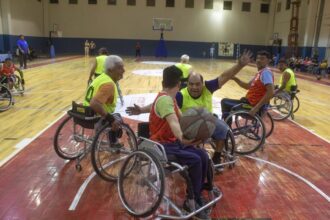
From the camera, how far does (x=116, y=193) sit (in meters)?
2.80

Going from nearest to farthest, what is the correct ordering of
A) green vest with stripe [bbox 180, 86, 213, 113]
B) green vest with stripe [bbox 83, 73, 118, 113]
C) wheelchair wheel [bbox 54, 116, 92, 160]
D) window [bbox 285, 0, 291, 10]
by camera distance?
green vest with stripe [bbox 83, 73, 118, 113], green vest with stripe [bbox 180, 86, 213, 113], wheelchair wheel [bbox 54, 116, 92, 160], window [bbox 285, 0, 291, 10]

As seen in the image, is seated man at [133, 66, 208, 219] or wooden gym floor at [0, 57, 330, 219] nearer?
seated man at [133, 66, 208, 219]

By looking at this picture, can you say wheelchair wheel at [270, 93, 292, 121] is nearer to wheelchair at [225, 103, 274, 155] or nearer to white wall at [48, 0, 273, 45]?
wheelchair at [225, 103, 274, 155]

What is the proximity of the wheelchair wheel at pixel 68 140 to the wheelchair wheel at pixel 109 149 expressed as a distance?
0.23m

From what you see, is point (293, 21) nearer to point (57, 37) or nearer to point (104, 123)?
point (57, 37)

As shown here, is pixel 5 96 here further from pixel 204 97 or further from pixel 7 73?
pixel 204 97

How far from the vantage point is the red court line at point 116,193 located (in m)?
2.53

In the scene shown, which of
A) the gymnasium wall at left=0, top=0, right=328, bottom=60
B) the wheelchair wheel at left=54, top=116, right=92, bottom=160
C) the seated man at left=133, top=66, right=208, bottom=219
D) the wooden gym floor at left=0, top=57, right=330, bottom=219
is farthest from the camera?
the gymnasium wall at left=0, top=0, right=328, bottom=60

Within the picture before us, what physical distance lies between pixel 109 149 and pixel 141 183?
69 cm

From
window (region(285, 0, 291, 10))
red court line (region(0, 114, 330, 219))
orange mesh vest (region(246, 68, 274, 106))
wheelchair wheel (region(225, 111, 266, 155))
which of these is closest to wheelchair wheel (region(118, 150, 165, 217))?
red court line (region(0, 114, 330, 219))

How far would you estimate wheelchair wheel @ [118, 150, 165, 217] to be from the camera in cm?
218

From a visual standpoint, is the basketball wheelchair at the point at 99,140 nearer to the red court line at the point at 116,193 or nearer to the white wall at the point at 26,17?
the red court line at the point at 116,193

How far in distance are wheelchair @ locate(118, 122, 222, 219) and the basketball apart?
202 millimetres

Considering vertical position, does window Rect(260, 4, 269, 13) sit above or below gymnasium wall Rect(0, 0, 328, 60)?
above
